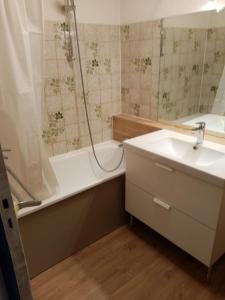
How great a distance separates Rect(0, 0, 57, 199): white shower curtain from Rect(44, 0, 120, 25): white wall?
0.53m

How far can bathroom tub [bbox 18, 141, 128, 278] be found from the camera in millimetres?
1492

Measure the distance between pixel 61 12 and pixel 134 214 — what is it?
67.6 inches

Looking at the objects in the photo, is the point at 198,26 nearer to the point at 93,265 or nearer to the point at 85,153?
the point at 85,153

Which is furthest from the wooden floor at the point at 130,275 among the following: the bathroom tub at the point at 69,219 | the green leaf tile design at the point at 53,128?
the green leaf tile design at the point at 53,128

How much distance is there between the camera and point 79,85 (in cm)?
216

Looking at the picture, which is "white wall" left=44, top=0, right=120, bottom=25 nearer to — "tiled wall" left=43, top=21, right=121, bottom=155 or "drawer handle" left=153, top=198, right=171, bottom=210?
"tiled wall" left=43, top=21, right=121, bottom=155

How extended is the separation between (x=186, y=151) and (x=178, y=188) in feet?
1.22

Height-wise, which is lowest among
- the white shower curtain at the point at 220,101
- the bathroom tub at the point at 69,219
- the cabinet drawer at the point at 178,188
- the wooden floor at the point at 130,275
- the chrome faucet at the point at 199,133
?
the wooden floor at the point at 130,275

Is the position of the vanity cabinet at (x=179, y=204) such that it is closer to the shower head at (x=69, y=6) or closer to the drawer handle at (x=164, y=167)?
the drawer handle at (x=164, y=167)

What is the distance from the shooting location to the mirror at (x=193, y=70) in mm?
1655

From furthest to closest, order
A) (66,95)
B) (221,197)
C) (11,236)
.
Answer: (66,95) → (221,197) → (11,236)

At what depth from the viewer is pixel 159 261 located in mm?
1652

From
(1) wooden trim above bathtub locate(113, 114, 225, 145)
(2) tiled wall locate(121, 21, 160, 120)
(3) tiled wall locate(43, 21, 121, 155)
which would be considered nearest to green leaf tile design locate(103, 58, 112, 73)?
(3) tiled wall locate(43, 21, 121, 155)

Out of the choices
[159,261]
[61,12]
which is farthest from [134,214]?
[61,12]
